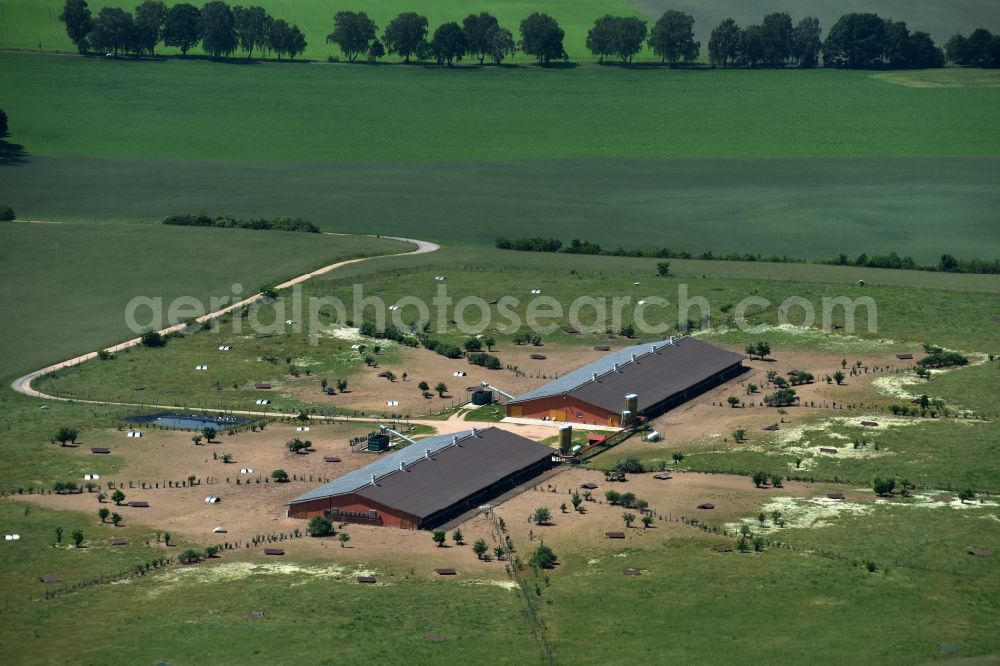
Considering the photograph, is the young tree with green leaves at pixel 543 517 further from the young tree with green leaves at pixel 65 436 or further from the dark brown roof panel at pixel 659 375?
the young tree with green leaves at pixel 65 436

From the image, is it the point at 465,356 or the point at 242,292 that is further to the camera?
the point at 242,292

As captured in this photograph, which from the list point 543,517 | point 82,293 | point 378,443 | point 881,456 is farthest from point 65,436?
point 881,456

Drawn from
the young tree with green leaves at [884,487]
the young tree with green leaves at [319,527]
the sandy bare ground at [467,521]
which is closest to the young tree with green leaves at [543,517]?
the sandy bare ground at [467,521]

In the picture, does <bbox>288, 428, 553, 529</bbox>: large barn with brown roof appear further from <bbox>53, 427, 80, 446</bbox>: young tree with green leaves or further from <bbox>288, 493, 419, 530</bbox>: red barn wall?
<bbox>53, 427, 80, 446</bbox>: young tree with green leaves

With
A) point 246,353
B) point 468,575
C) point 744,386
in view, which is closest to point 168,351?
point 246,353

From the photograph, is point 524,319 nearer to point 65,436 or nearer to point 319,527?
point 65,436

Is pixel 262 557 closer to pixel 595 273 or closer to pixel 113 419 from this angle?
pixel 113 419
